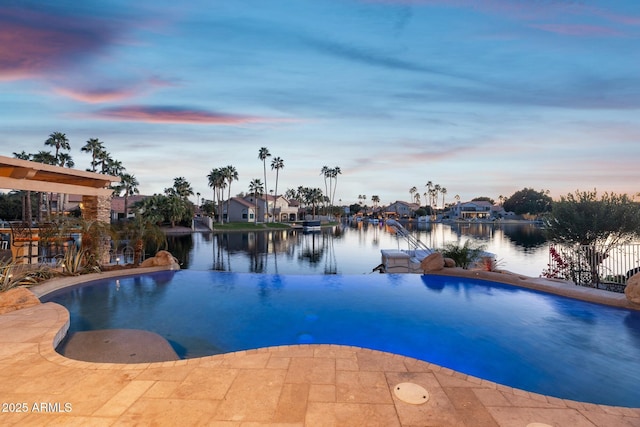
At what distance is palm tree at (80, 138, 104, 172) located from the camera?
162ft

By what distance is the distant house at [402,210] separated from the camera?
490ft

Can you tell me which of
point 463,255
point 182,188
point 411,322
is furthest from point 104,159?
point 411,322

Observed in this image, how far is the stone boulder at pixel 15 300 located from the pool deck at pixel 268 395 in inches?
129

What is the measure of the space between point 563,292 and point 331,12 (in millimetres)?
14254

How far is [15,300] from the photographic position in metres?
8.11

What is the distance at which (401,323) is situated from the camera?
9539mm

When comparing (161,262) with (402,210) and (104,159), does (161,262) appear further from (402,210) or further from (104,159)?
(402,210)

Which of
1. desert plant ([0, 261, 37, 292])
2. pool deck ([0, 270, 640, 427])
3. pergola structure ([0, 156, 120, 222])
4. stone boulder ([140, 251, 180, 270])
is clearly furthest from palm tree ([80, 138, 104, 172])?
pool deck ([0, 270, 640, 427])

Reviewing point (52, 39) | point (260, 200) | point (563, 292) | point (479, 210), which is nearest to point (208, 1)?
point (52, 39)

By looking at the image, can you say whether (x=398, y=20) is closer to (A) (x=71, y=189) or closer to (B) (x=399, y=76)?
(B) (x=399, y=76)

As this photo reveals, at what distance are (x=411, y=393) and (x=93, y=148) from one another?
59.9m

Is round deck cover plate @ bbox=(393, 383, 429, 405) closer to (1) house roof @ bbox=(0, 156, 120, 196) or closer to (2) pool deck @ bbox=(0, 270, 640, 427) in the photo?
(2) pool deck @ bbox=(0, 270, 640, 427)

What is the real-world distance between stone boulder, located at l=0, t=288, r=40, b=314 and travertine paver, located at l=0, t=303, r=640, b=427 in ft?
11.0

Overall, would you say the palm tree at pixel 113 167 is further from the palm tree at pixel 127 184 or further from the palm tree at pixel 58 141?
the palm tree at pixel 58 141
